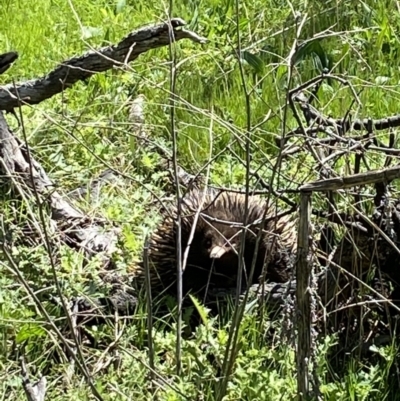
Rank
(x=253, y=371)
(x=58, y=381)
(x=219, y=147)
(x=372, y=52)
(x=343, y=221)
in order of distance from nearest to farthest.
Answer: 1. (x=253, y=371)
2. (x=343, y=221)
3. (x=58, y=381)
4. (x=219, y=147)
5. (x=372, y=52)

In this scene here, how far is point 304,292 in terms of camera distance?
195 cm

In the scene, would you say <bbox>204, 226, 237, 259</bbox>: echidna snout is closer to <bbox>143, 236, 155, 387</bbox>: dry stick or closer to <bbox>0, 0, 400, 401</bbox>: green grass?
<bbox>0, 0, 400, 401</bbox>: green grass

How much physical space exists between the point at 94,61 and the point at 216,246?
74 centimetres

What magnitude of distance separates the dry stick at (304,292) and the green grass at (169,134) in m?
0.18

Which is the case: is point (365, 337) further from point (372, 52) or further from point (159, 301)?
point (372, 52)

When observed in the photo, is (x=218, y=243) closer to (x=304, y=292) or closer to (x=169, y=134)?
(x=169, y=134)

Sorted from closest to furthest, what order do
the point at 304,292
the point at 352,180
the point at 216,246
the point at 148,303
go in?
the point at 352,180 → the point at 304,292 → the point at 148,303 → the point at 216,246

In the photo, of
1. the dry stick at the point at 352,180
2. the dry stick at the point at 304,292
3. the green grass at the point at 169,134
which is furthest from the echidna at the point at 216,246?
the dry stick at the point at 352,180

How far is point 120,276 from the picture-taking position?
3.15 metres

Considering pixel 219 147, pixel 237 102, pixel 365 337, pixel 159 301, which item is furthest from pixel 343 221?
pixel 237 102

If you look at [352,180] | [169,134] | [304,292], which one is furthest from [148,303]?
[169,134]

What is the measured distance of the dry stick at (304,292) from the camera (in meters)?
1.89

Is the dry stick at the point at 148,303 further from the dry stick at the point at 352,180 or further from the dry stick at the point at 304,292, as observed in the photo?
the dry stick at the point at 352,180

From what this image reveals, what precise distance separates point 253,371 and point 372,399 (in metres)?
0.34
